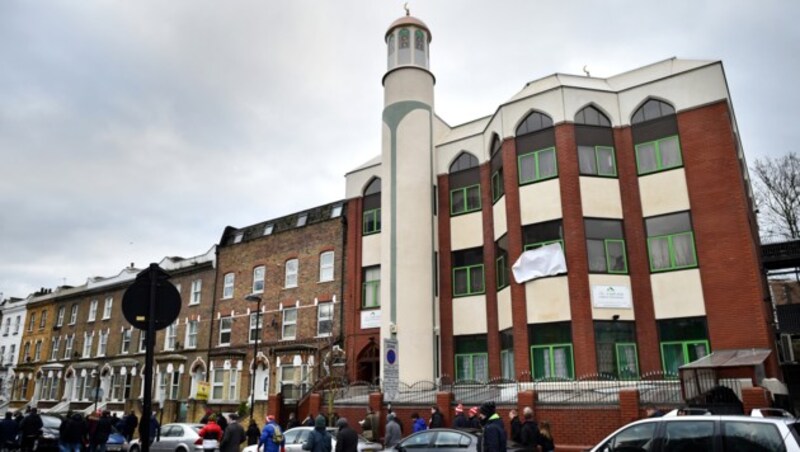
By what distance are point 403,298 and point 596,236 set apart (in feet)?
27.2

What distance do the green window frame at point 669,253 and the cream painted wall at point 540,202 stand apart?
3.46 meters

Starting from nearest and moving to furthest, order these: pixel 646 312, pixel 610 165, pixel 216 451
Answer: pixel 216 451
pixel 646 312
pixel 610 165

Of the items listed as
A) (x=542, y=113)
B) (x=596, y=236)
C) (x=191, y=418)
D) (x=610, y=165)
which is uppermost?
(x=542, y=113)

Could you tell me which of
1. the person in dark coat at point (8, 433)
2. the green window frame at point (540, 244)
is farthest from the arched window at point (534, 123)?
the person in dark coat at point (8, 433)

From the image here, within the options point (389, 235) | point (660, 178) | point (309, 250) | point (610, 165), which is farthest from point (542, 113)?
point (309, 250)

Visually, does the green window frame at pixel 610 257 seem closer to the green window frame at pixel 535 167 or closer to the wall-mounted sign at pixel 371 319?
the green window frame at pixel 535 167

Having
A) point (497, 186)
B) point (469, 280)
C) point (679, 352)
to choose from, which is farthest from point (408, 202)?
point (679, 352)

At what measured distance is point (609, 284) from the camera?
2047 centimetres

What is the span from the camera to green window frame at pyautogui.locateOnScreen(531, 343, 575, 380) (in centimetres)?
1989

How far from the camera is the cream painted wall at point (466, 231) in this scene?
2523 centimetres

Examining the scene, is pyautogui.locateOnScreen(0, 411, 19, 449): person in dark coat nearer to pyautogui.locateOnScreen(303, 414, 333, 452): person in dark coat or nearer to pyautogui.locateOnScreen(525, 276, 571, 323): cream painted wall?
pyautogui.locateOnScreen(303, 414, 333, 452): person in dark coat

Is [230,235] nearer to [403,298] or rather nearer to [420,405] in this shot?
[403,298]

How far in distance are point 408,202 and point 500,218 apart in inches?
173

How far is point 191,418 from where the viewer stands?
1216 inches
